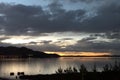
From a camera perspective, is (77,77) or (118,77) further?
(77,77)

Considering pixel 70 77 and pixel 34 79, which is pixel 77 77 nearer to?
pixel 70 77

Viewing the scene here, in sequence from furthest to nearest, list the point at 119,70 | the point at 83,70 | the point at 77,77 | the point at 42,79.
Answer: the point at 42,79 → the point at 77,77 → the point at 119,70 → the point at 83,70

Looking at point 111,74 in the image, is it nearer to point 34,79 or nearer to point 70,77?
point 70,77

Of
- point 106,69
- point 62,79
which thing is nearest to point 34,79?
point 62,79

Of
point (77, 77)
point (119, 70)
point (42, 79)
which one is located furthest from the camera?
point (42, 79)

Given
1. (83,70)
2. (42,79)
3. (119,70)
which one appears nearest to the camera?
(83,70)

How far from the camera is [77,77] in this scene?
31.7 meters

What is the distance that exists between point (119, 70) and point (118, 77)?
1.69 metres

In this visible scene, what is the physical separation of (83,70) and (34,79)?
65.0 ft

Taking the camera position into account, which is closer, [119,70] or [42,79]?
[119,70]

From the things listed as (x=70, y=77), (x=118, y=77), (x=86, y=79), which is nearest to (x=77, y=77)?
(x=70, y=77)

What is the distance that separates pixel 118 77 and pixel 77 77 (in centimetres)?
541

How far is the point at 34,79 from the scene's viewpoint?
45.7 meters

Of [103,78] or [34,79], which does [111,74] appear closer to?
[103,78]
